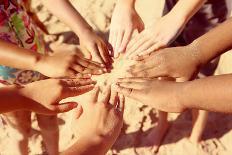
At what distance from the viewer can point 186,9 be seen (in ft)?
6.27

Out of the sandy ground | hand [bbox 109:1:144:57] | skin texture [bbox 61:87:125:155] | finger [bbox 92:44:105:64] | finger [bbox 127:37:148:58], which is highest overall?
hand [bbox 109:1:144:57]

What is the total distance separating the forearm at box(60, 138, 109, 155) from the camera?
1.53 metres

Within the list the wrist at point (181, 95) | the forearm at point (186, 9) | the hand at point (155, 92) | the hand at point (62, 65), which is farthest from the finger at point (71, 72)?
the forearm at point (186, 9)

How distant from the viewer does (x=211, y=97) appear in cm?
147

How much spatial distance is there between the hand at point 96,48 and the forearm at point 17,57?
28cm

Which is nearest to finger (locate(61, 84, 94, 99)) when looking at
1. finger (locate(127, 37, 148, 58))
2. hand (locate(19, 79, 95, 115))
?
hand (locate(19, 79, 95, 115))

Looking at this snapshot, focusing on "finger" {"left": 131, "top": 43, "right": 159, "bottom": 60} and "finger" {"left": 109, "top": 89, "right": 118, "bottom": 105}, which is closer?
"finger" {"left": 109, "top": 89, "right": 118, "bottom": 105}

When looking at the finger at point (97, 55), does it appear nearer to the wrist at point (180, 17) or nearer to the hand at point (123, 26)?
the hand at point (123, 26)

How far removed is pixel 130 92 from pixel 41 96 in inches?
14.8

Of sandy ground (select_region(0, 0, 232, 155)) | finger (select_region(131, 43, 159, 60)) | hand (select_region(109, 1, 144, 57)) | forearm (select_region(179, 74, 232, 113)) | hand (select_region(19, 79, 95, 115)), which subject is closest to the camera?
forearm (select_region(179, 74, 232, 113))

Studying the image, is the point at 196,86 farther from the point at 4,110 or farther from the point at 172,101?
the point at 4,110

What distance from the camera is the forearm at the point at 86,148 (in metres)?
1.53

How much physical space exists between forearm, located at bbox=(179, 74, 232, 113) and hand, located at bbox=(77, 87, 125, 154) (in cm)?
30

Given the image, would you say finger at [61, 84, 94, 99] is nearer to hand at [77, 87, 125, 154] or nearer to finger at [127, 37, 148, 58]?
hand at [77, 87, 125, 154]
